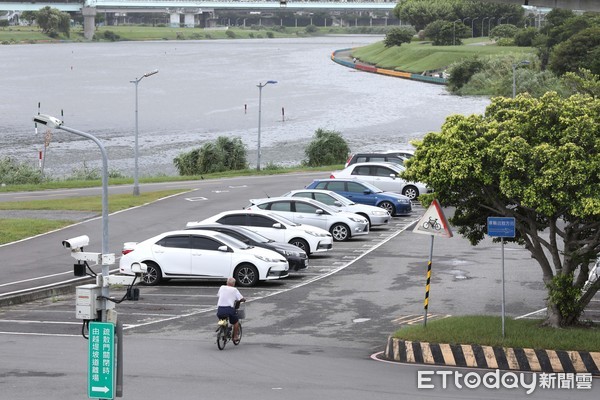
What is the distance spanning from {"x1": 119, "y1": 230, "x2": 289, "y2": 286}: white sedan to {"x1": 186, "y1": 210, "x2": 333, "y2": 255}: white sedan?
373 centimetres

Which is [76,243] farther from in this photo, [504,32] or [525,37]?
[504,32]

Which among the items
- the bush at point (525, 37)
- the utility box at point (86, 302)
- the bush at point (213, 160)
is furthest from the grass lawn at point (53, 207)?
the bush at point (525, 37)

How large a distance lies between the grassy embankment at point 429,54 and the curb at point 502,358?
425 feet

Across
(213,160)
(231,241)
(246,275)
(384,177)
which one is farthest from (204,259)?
(213,160)

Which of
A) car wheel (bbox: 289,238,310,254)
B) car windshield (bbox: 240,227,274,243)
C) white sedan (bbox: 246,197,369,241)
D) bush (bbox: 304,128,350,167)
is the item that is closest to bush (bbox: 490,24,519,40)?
bush (bbox: 304,128,350,167)

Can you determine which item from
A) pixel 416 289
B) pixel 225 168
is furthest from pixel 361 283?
pixel 225 168

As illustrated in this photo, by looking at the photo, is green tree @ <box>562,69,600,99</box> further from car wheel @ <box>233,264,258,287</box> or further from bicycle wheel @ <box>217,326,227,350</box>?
car wheel @ <box>233,264,258,287</box>

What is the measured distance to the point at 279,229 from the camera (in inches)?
1314

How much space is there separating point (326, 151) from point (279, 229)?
3752 cm

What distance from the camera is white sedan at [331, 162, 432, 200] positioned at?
148 feet

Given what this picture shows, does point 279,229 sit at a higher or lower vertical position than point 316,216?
higher

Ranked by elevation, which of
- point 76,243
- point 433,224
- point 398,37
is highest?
point 76,243

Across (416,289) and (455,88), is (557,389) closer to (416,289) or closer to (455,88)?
(416,289)

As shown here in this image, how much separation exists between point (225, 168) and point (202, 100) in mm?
69008
